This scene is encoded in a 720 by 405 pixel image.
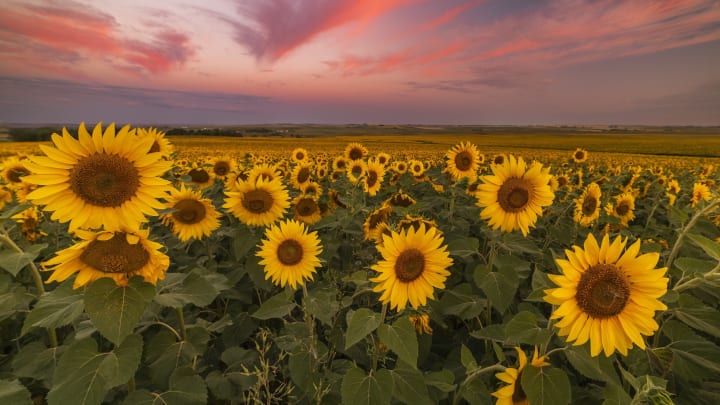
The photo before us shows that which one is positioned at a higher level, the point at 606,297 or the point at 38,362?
the point at 606,297

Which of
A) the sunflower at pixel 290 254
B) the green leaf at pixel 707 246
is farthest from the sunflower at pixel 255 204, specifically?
the green leaf at pixel 707 246

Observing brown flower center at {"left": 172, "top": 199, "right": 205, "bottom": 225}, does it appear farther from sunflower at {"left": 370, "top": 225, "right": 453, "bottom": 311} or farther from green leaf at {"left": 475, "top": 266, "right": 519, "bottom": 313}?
green leaf at {"left": 475, "top": 266, "right": 519, "bottom": 313}

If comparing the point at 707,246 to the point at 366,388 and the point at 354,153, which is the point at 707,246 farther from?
the point at 354,153

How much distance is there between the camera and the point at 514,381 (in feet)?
6.63

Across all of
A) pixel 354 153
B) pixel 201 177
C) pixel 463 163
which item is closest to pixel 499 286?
pixel 463 163

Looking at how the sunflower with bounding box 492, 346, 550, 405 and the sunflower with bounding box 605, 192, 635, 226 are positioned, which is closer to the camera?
the sunflower with bounding box 492, 346, 550, 405

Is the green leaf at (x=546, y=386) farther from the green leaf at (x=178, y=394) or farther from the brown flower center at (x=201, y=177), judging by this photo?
the brown flower center at (x=201, y=177)

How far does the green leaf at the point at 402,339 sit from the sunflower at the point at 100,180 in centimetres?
138

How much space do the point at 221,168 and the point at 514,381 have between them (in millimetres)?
5750

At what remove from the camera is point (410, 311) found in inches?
99.6

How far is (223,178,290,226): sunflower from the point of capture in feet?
12.6

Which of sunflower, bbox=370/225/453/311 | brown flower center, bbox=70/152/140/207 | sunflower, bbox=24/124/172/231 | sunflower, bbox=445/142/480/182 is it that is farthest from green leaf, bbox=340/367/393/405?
sunflower, bbox=445/142/480/182

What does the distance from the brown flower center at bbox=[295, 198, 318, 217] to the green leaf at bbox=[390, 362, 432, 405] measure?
268 cm

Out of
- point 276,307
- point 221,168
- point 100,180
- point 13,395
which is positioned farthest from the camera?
point 221,168
